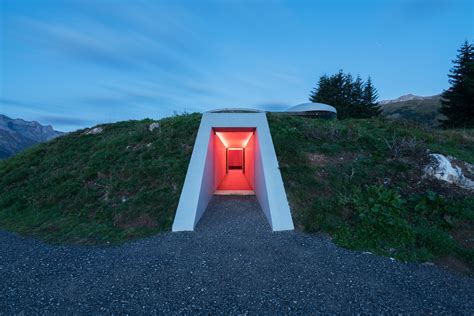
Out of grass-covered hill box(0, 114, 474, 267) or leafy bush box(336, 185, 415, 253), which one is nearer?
leafy bush box(336, 185, 415, 253)

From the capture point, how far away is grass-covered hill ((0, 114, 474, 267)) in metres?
5.60

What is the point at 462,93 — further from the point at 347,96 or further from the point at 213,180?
the point at 213,180

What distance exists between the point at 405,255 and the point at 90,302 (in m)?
6.13

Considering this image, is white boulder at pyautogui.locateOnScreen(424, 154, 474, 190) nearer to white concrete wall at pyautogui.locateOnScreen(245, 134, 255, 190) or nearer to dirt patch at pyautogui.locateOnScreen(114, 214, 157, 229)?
white concrete wall at pyautogui.locateOnScreen(245, 134, 255, 190)

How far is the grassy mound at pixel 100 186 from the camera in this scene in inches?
264

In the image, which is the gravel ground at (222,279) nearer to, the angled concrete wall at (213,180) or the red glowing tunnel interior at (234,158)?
the angled concrete wall at (213,180)

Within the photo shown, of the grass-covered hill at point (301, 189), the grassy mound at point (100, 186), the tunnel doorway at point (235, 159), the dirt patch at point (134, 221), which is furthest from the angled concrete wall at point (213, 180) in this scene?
the tunnel doorway at point (235, 159)

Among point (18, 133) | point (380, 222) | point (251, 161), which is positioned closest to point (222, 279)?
point (380, 222)

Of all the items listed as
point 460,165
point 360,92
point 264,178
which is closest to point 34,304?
point 264,178

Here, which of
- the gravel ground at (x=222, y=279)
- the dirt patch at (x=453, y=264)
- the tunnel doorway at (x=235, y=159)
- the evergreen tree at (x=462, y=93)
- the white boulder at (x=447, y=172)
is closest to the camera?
the gravel ground at (x=222, y=279)

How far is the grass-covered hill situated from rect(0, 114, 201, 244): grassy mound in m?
0.04

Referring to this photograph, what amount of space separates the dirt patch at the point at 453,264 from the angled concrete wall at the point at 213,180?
320cm

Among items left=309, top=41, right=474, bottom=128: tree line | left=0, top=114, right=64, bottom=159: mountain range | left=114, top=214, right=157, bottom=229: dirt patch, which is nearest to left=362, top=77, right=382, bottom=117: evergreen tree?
left=309, top=41, right=474, bottom=128: tree line

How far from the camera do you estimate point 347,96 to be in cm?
3228
